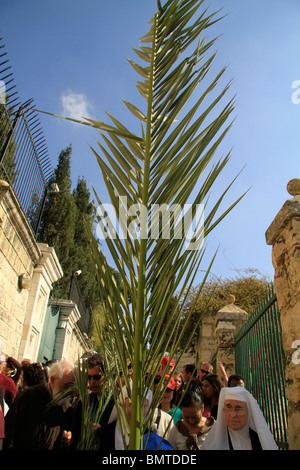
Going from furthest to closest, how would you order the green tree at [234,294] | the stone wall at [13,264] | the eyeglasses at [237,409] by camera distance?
the green tree at [234,294] < the stone wall at [13,264] < the eyeglasses at [237,409]

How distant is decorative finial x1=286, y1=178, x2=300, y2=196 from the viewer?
11.1ft

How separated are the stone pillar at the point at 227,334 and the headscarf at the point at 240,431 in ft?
12.0

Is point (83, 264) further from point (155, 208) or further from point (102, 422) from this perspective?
point (155, 208)

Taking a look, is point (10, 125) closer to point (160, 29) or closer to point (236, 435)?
point (160, 29)

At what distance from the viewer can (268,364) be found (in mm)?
3719

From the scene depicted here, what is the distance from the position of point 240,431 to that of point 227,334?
388 cm

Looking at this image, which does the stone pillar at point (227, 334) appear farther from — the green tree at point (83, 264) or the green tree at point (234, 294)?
the green tree at point (83, 264)

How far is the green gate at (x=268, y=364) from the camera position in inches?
130

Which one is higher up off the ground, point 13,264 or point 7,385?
point 13,264

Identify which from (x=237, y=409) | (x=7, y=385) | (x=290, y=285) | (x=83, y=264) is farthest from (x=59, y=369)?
(x=83, y=264)

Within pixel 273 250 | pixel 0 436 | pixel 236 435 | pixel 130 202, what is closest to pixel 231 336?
pixel 273 250

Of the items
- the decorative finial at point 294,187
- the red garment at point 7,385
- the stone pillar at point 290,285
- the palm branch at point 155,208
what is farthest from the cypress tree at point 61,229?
the palm branch at point 155,208

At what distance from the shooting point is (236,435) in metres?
2.59
